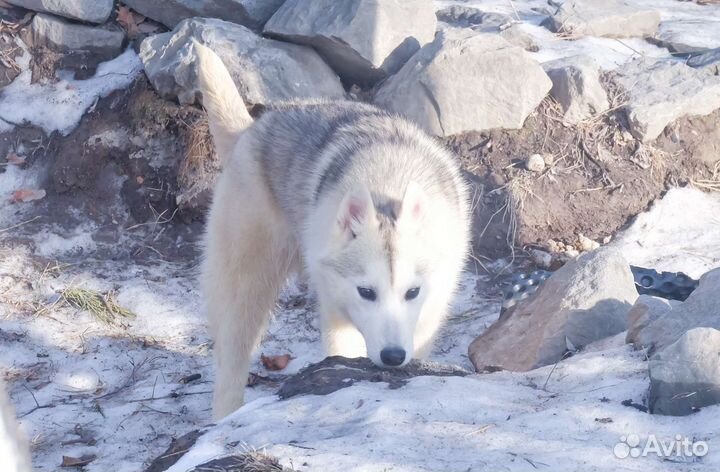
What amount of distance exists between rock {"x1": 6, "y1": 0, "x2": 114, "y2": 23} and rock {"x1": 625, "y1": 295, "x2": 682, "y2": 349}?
494 centimetres

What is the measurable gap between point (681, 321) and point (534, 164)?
2.79 metres

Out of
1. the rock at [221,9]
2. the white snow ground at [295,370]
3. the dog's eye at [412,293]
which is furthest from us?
the rock at [221,9]

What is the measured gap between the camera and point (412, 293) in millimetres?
3971

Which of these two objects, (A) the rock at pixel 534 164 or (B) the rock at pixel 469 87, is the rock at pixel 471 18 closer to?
(B) the rock at pixel 469 87

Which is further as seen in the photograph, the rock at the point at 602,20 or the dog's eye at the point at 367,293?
the rock at the point at 602,20

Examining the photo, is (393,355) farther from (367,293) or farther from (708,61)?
(708,61)

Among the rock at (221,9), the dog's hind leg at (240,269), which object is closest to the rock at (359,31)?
the rock at (221,9)

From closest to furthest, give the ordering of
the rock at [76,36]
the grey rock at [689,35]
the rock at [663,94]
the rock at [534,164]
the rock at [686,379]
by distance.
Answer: the rock at [686,379] < the rock at [534,164] < the rock at [663,94] < the rock at [76,36] < the grey rock at [689,35]

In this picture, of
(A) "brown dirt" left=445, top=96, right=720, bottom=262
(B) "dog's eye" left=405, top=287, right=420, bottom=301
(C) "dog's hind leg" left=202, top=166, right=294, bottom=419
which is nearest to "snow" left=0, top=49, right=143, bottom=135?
(C) "dog's hind leg" left=202, top=166, right=294, bottom=419

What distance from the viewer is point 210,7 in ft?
23.6

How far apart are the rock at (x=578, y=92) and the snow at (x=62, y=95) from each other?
10.4 ft

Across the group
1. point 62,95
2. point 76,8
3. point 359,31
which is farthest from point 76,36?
point 359,31

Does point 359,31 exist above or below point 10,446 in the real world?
below

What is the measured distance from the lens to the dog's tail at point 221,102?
186 inches
